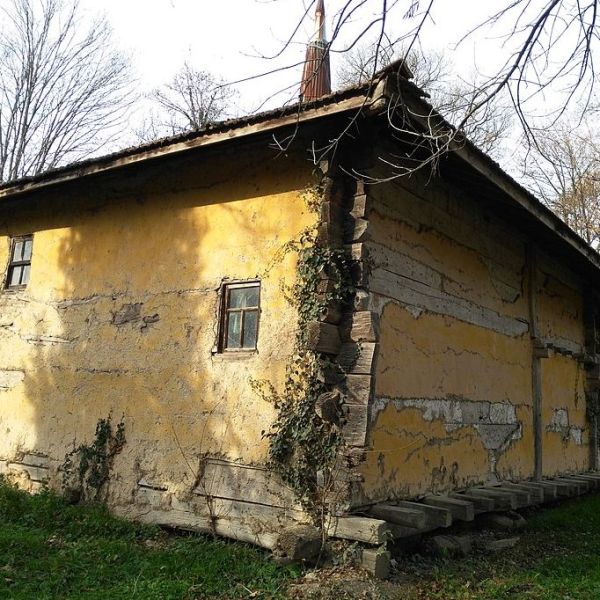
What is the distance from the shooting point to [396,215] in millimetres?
6148

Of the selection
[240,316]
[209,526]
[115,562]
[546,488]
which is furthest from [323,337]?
[546,488]

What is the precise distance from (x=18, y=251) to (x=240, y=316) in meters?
3.90

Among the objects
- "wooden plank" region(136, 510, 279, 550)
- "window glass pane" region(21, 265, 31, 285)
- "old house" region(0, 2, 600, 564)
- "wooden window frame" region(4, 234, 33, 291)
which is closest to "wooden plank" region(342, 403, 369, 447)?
"old house" region(0, 2, 600, 564)

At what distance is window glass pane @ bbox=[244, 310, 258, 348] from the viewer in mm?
6059

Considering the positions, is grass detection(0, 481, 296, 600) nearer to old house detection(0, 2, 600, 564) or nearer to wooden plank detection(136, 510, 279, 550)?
wooden plank detection(136, 510, 279, 550)

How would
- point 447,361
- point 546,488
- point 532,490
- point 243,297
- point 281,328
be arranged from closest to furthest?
1. point 281,328
2. point 243,297
3. point 447,361
4. point 532,490
5. point 546,488

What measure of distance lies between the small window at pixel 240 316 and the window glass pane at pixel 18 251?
3.60 meters

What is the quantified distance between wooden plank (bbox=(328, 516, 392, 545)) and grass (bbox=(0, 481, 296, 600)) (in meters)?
0.47

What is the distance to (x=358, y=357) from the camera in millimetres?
5480

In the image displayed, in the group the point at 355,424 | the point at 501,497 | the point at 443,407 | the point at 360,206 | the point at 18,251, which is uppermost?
the point at 18,251

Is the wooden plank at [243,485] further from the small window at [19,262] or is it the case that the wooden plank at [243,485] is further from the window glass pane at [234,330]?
the small window at [19,262]

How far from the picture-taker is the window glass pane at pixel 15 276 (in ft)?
27.6

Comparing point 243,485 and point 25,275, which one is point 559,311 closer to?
point 243,485

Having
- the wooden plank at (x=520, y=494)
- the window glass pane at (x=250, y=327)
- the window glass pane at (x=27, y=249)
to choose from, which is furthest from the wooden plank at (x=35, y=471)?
the wooden plank at (x=520, y=494)
